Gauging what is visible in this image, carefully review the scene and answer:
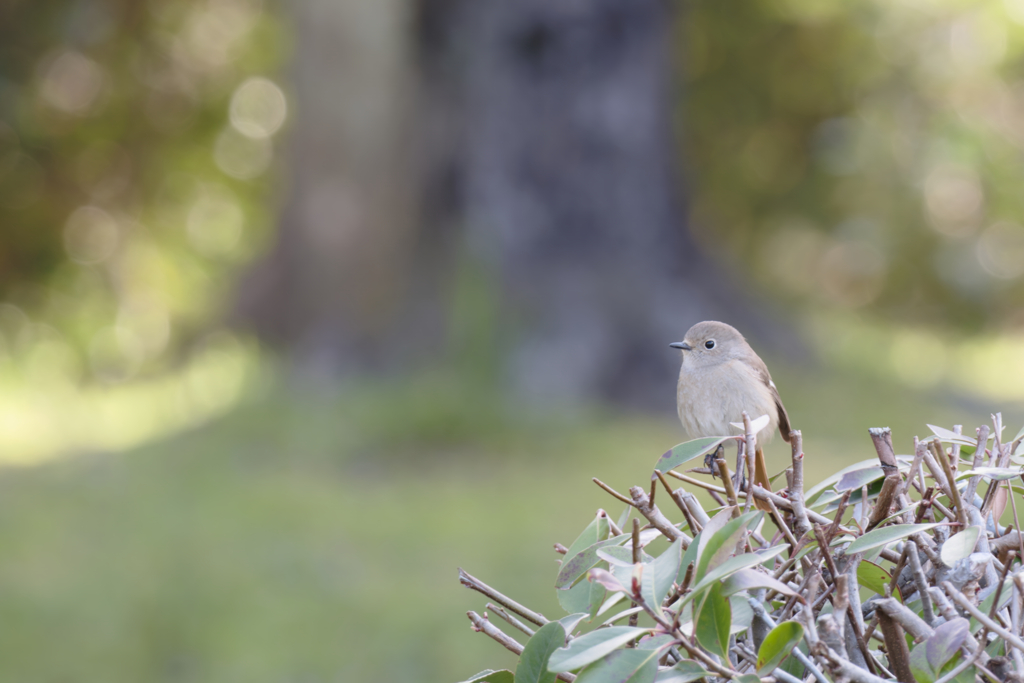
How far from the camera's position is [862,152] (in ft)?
36.7

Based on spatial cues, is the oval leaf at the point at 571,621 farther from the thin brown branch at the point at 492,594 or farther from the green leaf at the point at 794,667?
the green leaf at the point at 794,667

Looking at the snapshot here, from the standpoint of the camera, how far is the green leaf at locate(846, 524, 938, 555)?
37.5 inches

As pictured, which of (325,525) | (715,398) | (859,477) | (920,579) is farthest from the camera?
(325,525)

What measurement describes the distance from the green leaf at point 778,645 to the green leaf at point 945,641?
0.12 metres

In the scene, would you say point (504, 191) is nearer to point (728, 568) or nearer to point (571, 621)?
point (571, 621)

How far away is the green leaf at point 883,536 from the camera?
0.95 meters

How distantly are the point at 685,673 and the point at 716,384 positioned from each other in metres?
1.17

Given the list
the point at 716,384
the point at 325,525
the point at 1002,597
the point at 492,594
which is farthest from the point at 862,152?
the point at 492,594

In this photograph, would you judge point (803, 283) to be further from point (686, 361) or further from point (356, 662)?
point (686, 361)

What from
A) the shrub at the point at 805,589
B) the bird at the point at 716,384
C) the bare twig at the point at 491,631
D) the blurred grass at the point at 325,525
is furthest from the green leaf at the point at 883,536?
the blurred grass at the point at 325,525

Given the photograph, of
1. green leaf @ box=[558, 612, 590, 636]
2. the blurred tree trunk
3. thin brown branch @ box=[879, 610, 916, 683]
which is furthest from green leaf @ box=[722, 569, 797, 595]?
the blurred tree trunk

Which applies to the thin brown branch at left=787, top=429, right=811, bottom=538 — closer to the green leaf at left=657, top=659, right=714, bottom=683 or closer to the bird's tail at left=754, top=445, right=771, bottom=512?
the bird's tail at left=754, top=445, right=771, bottom=512

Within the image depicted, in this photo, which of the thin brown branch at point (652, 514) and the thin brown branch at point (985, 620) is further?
the thin brown branch at point (652, 514)

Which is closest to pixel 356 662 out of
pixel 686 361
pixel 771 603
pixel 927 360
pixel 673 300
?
pixel 686 361
